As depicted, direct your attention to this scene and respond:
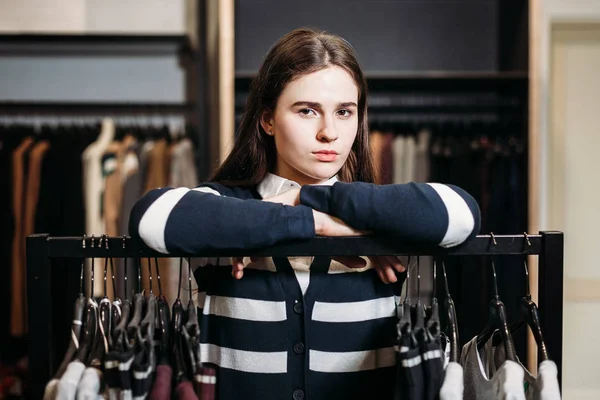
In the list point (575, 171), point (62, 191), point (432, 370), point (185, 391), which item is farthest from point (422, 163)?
point (185, 391)

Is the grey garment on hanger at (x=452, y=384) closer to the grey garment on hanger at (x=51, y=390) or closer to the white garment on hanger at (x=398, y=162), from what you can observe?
the grey garment on hanger at (x=51, y=390)

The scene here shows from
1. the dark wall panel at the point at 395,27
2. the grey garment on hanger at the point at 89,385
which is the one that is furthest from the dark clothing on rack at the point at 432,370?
the dark wall panel at the point at 395,27

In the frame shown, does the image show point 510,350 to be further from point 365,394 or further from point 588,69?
point 588,69

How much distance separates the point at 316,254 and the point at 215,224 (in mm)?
146

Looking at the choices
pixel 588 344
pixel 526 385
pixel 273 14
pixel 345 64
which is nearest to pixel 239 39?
pixel 273 14

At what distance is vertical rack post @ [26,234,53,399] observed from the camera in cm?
92

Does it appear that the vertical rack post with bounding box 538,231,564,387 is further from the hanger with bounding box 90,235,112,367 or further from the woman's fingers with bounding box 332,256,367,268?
the hanger with bounding box 90,235,112,367

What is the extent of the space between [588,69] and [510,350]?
2.35 metres

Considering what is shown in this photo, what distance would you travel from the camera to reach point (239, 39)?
2908mm

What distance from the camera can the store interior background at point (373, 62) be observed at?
282 cm

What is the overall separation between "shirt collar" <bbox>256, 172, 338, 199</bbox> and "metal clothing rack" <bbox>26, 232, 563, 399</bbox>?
256 millimetres

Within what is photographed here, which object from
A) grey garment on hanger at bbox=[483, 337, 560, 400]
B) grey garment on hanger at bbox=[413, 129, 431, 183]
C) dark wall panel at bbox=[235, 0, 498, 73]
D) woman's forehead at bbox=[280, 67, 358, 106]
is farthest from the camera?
dark wall panel at bbox=[235, 0, 498, 73]

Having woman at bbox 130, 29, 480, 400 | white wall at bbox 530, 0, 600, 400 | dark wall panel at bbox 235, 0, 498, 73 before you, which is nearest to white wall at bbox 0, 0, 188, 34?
dark wall panel at bbox 235, 0, 498, 73

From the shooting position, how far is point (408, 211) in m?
0.85
